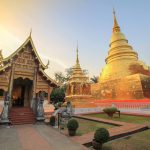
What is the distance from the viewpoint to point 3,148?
6145 millimetres

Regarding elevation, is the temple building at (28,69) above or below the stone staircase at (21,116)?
above

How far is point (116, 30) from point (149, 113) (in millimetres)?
24030

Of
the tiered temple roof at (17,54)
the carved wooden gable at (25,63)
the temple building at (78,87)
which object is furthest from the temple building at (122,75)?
the carved wooden gable at (25,63)

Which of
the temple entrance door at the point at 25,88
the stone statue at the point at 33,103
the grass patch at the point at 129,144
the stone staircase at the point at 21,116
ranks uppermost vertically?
the temple entrance door at the point at 25,88

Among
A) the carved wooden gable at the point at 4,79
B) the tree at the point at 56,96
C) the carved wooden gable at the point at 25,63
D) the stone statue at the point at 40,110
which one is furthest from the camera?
the tree at the point at 56,96

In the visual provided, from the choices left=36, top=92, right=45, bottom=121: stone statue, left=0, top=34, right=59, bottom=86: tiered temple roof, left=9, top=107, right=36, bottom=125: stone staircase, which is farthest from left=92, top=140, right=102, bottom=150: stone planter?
left=0, top=34, right=59, bottom=86: tiered temple roof

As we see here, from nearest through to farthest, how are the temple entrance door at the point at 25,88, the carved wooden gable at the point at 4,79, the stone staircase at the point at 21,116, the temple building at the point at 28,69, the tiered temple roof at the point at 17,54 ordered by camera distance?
the carved wooden gable at the point at 4,79 → the tiered temple roof at the point at 17,54 → the stone staircase at the point at 21,116 → the temple building at the point at 28,69 → the temple entrance door at the point at 25,88

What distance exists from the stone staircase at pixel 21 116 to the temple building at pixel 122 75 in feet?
53.9

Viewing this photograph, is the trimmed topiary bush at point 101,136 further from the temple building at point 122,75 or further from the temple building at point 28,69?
the temple building at point 122,75

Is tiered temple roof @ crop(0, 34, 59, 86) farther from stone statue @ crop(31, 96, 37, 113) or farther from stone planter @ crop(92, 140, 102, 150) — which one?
stone planter @ crop(92, 140, 102, 150)

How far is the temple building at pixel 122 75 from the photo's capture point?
22.9 m

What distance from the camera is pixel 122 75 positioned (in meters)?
26.5

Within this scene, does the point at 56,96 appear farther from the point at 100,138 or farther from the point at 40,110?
the point at 100,138

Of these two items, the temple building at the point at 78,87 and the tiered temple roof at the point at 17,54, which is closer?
the tiered temple roof at the point at 17,54
